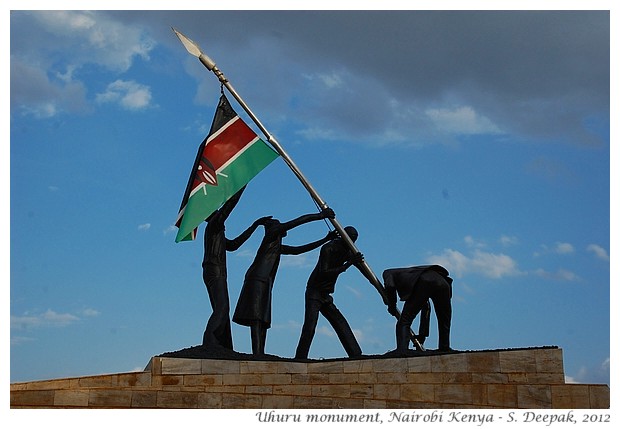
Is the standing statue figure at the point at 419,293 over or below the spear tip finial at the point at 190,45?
below

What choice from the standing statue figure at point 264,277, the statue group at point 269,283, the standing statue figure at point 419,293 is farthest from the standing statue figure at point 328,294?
the standing statue figure at point 419,293

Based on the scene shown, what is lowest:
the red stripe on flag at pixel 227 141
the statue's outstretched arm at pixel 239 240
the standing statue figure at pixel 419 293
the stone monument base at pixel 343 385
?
the stone monument base at pixel 343 385

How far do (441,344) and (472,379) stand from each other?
222 cm

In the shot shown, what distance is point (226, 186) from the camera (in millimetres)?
20375

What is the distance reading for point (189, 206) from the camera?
65.8 feet

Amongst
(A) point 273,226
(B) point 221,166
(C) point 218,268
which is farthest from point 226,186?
(C) point 218,268

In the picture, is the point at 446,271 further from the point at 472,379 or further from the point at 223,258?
the point at 223,258

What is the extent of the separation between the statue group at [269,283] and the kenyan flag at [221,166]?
0.47m

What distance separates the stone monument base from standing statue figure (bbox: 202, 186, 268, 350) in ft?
3.57

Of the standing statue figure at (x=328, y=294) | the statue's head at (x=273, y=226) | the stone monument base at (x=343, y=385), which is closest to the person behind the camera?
the stone monument base at (x=343, y=385)

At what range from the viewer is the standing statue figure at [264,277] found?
66.5 ft

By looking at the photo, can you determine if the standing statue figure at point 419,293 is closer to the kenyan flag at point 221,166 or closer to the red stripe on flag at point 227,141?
the kenyan flag at point 221,166

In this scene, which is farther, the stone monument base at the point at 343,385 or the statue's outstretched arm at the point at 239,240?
the statue's outstretched arm at the point at 239,240
